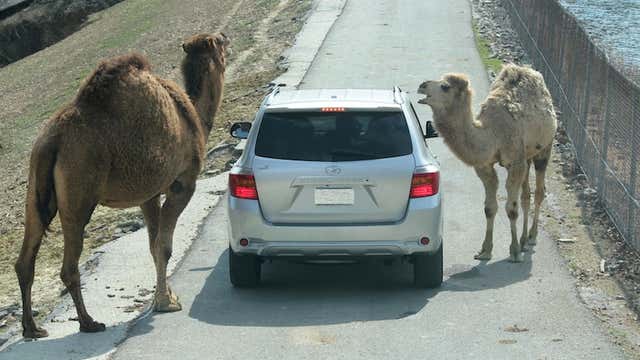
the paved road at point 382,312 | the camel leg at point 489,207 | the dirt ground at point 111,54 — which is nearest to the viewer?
the paved road at point 382,312

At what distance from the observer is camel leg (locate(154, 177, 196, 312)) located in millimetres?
11508

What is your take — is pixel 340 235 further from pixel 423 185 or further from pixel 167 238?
pixel 167 238

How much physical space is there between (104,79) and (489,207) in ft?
15.4

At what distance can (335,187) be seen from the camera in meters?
11.4

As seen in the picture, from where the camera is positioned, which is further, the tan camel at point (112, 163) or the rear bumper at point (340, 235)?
the rear bumper at point (340, 235)

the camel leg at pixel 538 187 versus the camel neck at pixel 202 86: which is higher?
the camel neck at pixel 202 86

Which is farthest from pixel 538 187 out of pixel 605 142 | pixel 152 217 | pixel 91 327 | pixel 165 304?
pixel 91 327

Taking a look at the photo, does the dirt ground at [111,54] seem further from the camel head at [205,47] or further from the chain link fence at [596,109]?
the chain link fence at [596,109]

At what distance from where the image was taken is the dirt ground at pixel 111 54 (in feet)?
53.7

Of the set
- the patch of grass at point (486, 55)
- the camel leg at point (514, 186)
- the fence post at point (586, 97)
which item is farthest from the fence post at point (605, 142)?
the patch of grass at point (486, 55)

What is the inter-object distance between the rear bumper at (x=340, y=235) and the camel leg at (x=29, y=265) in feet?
6.24

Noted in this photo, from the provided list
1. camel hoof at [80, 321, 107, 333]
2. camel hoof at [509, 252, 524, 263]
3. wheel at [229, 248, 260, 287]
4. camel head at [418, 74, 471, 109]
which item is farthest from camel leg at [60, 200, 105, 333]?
camel hoof at [509, 252, 524, 263]

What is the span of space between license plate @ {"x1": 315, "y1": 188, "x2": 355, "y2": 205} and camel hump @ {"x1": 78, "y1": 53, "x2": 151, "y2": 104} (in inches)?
77.5

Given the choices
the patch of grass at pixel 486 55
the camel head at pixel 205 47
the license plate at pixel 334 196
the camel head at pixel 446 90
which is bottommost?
the patch of grass at pixel 486 55
